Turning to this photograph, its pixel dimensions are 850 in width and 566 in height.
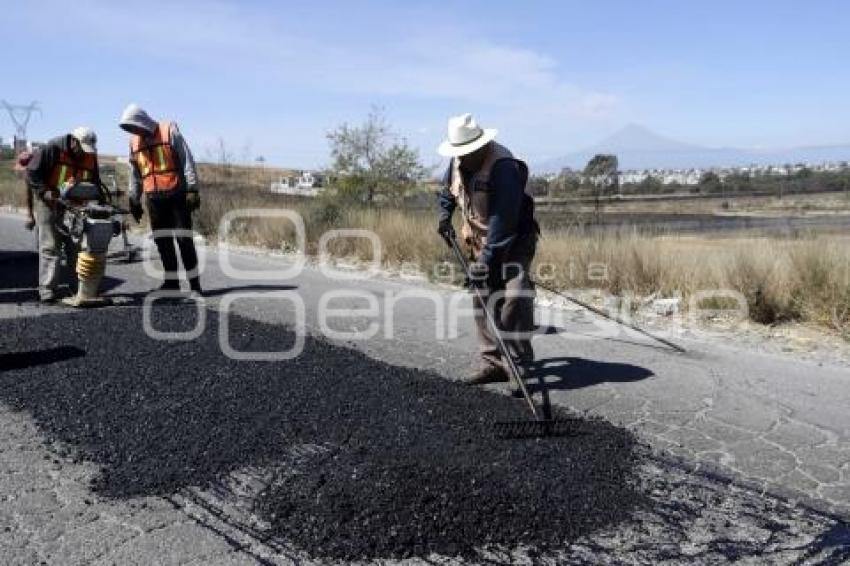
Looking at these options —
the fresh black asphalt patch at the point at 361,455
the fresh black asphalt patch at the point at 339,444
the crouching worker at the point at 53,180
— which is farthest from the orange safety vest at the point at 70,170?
the fresh black asphalt patch at the point at 361,455

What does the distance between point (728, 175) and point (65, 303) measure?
64.1 m

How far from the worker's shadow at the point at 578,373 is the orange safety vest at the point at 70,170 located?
17.4ft

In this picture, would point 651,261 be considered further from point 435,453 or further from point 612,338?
point 435,453

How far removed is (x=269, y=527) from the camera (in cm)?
334

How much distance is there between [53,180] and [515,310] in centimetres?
540

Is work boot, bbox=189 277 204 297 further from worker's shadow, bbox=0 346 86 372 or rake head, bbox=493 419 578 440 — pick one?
rake head, bbox=493 419 578 440

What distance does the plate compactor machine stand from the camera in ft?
25.6

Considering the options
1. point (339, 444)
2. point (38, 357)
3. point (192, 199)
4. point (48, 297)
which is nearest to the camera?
point (339, 444)

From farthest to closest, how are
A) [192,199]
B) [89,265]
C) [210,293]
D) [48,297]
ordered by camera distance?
[210,293], [192,199], [48,297], [89,265]

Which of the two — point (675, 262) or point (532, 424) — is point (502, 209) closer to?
point (532, 424)

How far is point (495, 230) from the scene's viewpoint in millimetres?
5215

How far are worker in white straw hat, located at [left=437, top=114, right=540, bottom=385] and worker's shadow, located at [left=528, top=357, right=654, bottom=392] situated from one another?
30 centimetres

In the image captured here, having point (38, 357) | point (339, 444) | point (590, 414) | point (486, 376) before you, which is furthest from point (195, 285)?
point (590, 414)

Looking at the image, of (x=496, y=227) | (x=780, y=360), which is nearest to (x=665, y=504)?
(x=496, y=227)
